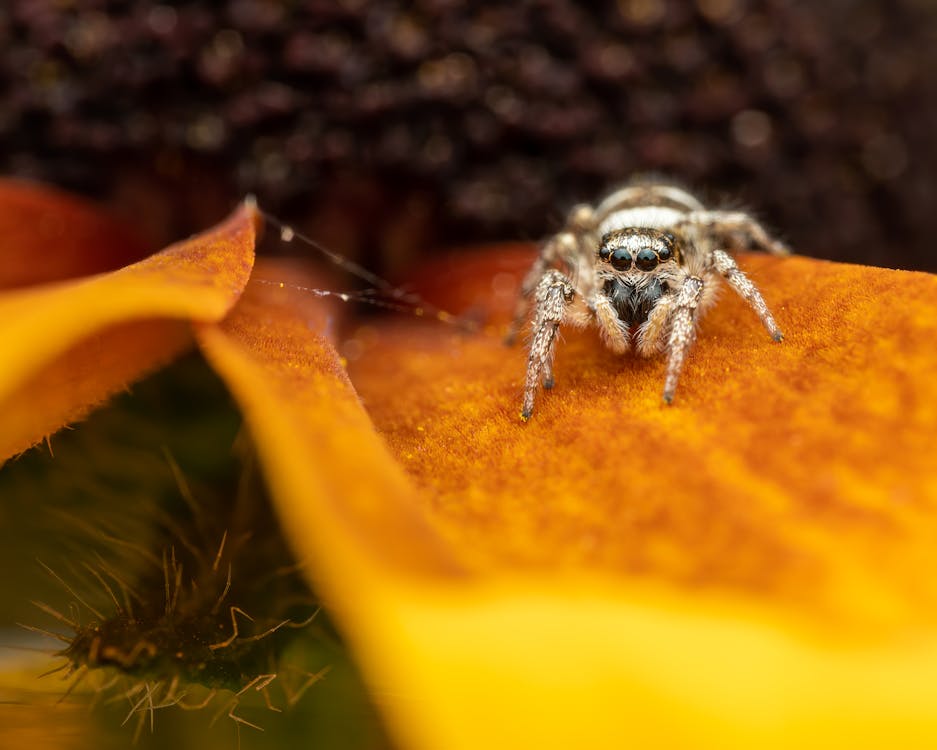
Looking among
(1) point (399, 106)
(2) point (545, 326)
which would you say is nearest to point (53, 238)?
(1) point (399, 106)

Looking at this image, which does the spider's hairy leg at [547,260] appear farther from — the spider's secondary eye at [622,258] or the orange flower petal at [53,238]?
the orange flower petal at [53,238]

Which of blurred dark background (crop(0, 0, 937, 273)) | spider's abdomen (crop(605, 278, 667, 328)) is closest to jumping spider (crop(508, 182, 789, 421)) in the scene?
spider's abdomen (crop(605, 278, 667, 328))

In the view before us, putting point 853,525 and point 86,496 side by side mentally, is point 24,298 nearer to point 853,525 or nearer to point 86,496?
point 86,496

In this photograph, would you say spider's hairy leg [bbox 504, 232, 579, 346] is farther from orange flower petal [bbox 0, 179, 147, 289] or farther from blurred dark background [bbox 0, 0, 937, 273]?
orange flower petal [bbox 0, 179, 147, 289]

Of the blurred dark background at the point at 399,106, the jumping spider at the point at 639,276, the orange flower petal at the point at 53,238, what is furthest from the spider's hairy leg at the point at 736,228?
the orange flower petal at the point at 53,238

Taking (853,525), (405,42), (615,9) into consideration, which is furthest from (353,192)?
(853,525)
